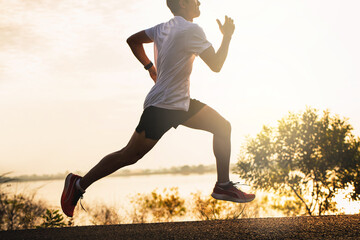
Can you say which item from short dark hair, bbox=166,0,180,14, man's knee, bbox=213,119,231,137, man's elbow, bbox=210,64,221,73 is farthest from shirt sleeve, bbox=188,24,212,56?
Result: man's knee, bbox=213,119,231,137

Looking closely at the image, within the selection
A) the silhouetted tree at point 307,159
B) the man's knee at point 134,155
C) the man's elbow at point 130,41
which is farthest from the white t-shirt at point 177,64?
the silhouetted tree at point 307,159

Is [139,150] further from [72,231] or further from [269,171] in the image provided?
[269,171]

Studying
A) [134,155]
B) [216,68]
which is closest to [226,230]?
[134,155]

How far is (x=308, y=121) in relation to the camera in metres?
16.9

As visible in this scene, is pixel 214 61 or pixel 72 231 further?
pixel 72 231

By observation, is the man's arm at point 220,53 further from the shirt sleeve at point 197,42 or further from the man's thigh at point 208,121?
the man's thigh at point 208,121

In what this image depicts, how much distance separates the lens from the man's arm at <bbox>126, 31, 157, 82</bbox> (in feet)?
14.9

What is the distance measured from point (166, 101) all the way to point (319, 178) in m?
14.0

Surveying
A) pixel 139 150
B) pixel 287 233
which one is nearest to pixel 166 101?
pixel 139 150

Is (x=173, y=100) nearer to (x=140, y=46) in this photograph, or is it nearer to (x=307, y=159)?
(x=140, y=46)

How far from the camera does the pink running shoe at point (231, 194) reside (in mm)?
4523

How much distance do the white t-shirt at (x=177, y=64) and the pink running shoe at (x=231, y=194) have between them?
113 centimetres

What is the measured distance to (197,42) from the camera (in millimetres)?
3982

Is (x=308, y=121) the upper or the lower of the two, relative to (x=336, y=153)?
upper
